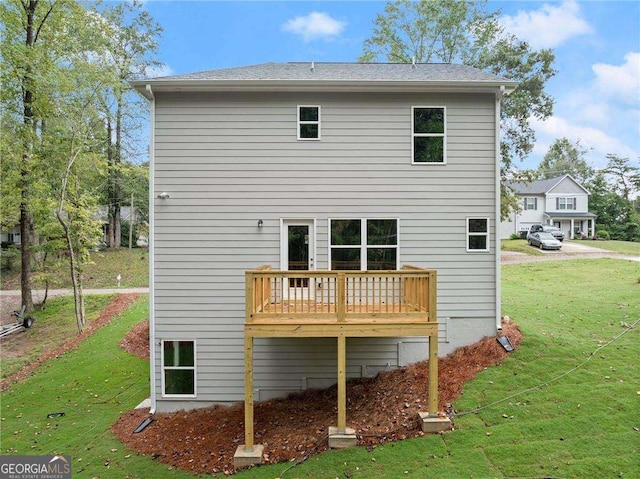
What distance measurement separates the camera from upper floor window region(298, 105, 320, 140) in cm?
754

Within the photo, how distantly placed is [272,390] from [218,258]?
3166mm

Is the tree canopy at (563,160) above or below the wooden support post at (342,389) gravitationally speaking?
above

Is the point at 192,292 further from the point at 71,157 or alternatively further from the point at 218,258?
the point at 71,157

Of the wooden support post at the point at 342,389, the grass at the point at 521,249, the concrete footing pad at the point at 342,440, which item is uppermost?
the grass at the point at 521,249

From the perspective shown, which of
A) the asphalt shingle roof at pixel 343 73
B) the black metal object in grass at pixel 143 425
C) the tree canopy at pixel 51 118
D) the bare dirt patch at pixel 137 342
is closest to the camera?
the black metal object in grass at pixel 143 425

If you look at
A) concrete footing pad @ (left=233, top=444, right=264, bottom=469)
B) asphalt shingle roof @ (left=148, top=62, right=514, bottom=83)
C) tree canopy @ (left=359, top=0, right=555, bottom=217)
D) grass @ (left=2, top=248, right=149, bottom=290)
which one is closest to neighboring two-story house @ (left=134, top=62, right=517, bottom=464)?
asphalt shingle roof @ (left=148, top=62, right=514, bottom=83)

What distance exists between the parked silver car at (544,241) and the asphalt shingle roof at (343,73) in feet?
59.6

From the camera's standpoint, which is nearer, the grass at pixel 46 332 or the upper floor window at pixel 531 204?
the grass at pixel 46 332

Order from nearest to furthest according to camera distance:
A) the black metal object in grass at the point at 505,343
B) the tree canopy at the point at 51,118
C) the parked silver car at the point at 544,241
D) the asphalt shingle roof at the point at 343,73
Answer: the black metal object in grass at the point at 505,343
the asphalt shingle roof at the point at 343,73
the tree canopy at the point at 51,118
the parked silver car at the point at 544,241

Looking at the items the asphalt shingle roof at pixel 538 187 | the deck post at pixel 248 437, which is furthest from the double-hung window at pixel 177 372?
the asphalt shingle roof at pixel 538 187

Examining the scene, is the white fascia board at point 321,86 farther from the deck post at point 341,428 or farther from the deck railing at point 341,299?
the deck post at point 341,428

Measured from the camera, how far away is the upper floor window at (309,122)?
297 inches

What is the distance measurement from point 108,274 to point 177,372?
1531 cm

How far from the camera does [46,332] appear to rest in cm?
1309
